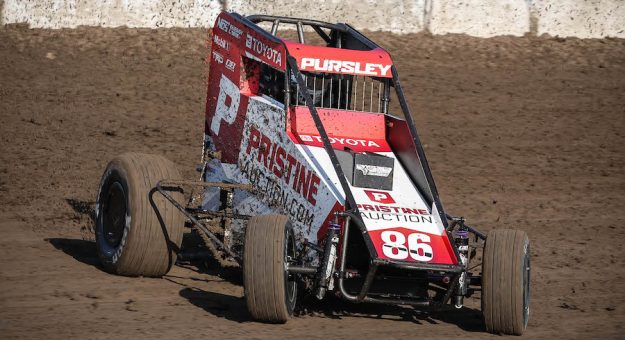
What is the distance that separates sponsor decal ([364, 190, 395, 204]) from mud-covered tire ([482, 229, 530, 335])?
→ 2.74 ft

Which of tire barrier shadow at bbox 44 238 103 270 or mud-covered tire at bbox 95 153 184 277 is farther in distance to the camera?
tire barrier shadow at bbox 44 238 103 270

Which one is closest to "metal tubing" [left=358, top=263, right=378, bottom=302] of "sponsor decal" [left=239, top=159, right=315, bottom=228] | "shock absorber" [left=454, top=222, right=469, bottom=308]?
"shock absorber" [left=454, top=222, right=469, bottom=308]

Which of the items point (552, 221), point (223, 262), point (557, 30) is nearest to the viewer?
point (223, 262)

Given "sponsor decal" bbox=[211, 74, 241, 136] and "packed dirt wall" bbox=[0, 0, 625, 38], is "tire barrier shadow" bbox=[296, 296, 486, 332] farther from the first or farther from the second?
"packed dirt wall" bbox=[0, 0, 625, 38]

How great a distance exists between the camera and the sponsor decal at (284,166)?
8.21m

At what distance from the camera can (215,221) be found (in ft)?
31.3

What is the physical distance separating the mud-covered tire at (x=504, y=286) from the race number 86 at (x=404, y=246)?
0.40 metres

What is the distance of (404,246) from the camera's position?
7527 mm

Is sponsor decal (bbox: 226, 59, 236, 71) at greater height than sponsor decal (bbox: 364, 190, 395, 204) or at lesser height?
greater

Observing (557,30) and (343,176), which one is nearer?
(343,176)

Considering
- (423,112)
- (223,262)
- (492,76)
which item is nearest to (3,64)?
(423,112)

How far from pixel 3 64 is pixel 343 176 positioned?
8.62 meters

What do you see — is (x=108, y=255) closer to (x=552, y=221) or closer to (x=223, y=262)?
(x=223, y=262)

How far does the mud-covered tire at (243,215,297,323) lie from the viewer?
23.8ft
